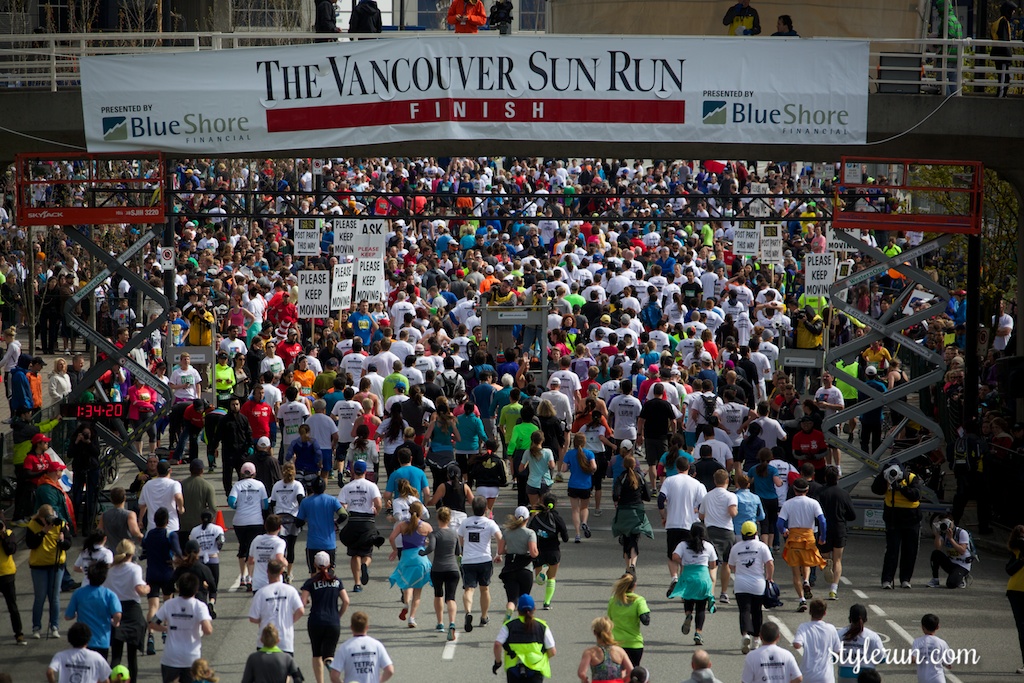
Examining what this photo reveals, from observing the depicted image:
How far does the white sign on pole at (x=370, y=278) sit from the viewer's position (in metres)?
26.2

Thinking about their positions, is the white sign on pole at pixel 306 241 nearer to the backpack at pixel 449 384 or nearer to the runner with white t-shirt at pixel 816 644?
the backpack at pixel 449 384

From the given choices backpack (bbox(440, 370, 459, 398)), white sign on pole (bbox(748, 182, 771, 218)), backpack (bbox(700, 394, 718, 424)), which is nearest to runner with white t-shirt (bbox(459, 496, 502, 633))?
backpack (bbox(700, 394, 718, 424))

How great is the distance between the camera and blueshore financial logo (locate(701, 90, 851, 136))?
60.9 ft

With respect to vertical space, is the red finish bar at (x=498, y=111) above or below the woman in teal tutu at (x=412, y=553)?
above

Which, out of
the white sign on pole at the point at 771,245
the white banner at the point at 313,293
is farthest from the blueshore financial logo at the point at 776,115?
the white sign on pole at the point at 771,245

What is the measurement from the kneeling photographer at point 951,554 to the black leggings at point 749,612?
317 cm

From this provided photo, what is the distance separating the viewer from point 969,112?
19.0 m

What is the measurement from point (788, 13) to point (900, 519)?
1369 cm

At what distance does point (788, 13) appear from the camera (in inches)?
1059

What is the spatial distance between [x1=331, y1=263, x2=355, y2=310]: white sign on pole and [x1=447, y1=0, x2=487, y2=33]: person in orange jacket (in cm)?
606

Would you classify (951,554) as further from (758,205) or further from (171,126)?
(758,205)

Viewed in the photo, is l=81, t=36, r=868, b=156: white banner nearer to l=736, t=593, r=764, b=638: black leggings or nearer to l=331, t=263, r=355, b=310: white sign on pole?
l=736, t=593, r=764, b=638: black leggings

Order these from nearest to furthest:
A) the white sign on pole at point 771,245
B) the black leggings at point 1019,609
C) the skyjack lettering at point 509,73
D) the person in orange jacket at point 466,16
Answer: the black leggings at point 1019,609 → the skyjack lettering at point 509,73 → the person in orange jacket at point 466,16 → the white sign on pole at point 771,245

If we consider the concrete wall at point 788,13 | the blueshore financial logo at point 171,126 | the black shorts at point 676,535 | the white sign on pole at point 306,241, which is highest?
the concrete wall at point 788,13
